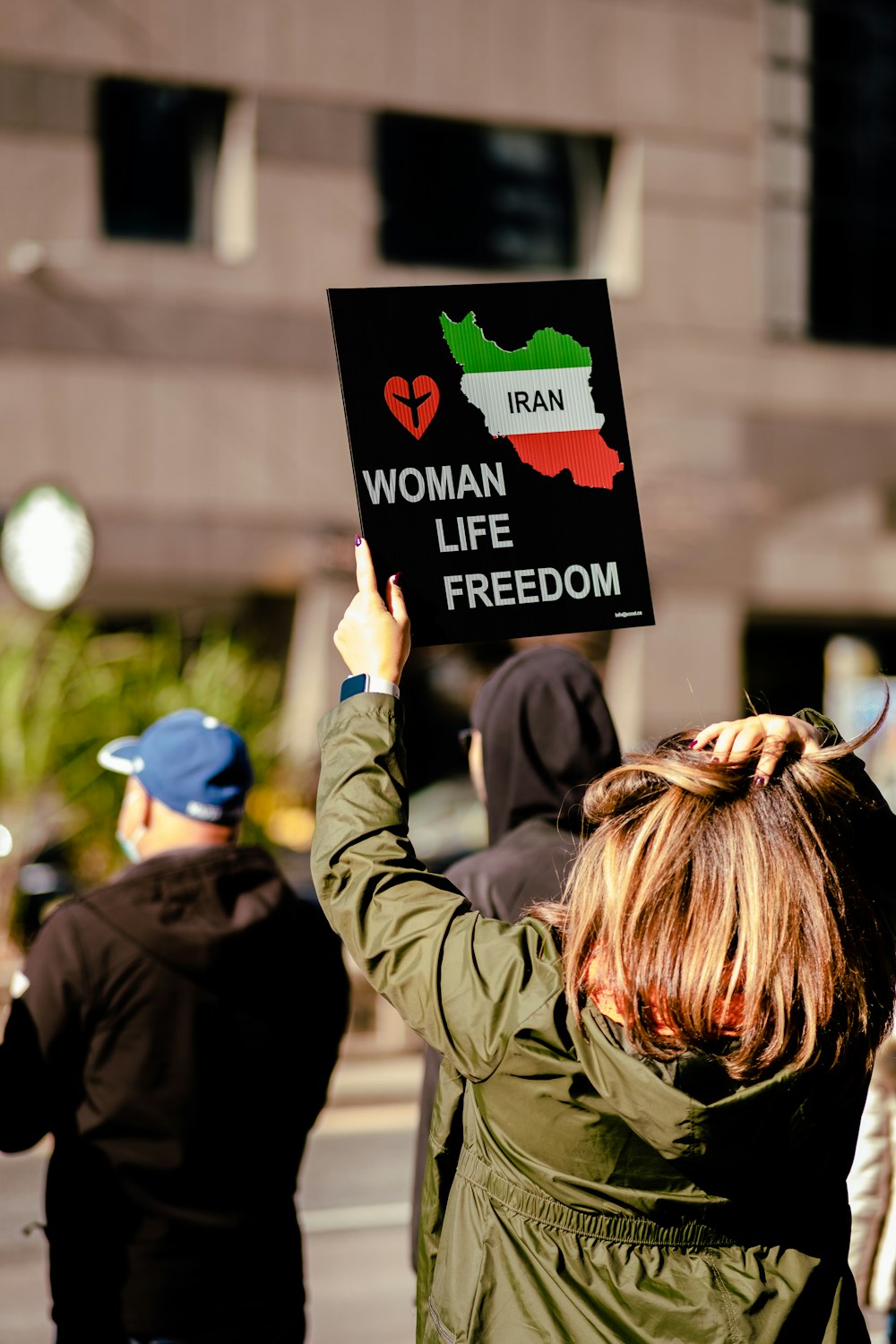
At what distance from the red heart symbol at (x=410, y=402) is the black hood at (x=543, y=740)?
118 centimetres

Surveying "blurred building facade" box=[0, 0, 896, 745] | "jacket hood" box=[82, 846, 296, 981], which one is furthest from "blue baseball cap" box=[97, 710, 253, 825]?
"blurred building facade" box=[0, 0, 896, 745]

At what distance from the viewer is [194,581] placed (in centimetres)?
1609

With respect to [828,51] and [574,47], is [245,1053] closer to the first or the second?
[574,47]

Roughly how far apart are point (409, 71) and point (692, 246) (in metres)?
3.90

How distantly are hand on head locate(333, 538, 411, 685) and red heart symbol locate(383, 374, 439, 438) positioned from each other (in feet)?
0.62

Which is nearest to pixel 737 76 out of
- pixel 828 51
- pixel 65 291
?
pixel 828 51

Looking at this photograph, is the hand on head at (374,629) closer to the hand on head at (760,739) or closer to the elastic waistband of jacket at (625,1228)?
the hand on head at (760,739)

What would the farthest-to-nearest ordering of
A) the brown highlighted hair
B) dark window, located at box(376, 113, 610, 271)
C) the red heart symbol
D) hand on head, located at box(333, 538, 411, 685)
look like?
dark window, located at box(376, 113, 610, 271), the red heart symbol, hand on head, located at box(333, 538, 411, 685), the brown highlighted hair

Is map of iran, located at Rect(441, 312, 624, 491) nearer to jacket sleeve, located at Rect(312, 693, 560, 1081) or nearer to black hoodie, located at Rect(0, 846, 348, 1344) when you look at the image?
jacket sleeve, located at Rect(312, 693, 560, 1081)

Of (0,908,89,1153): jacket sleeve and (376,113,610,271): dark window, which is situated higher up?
(376,113,610,271): dark window

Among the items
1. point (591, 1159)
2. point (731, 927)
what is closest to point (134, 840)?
point (591, 1159)

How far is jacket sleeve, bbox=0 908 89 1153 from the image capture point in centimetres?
270

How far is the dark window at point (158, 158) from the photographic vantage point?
51.5 feet

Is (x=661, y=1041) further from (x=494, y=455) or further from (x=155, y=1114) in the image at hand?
(x=155, y=1114)
